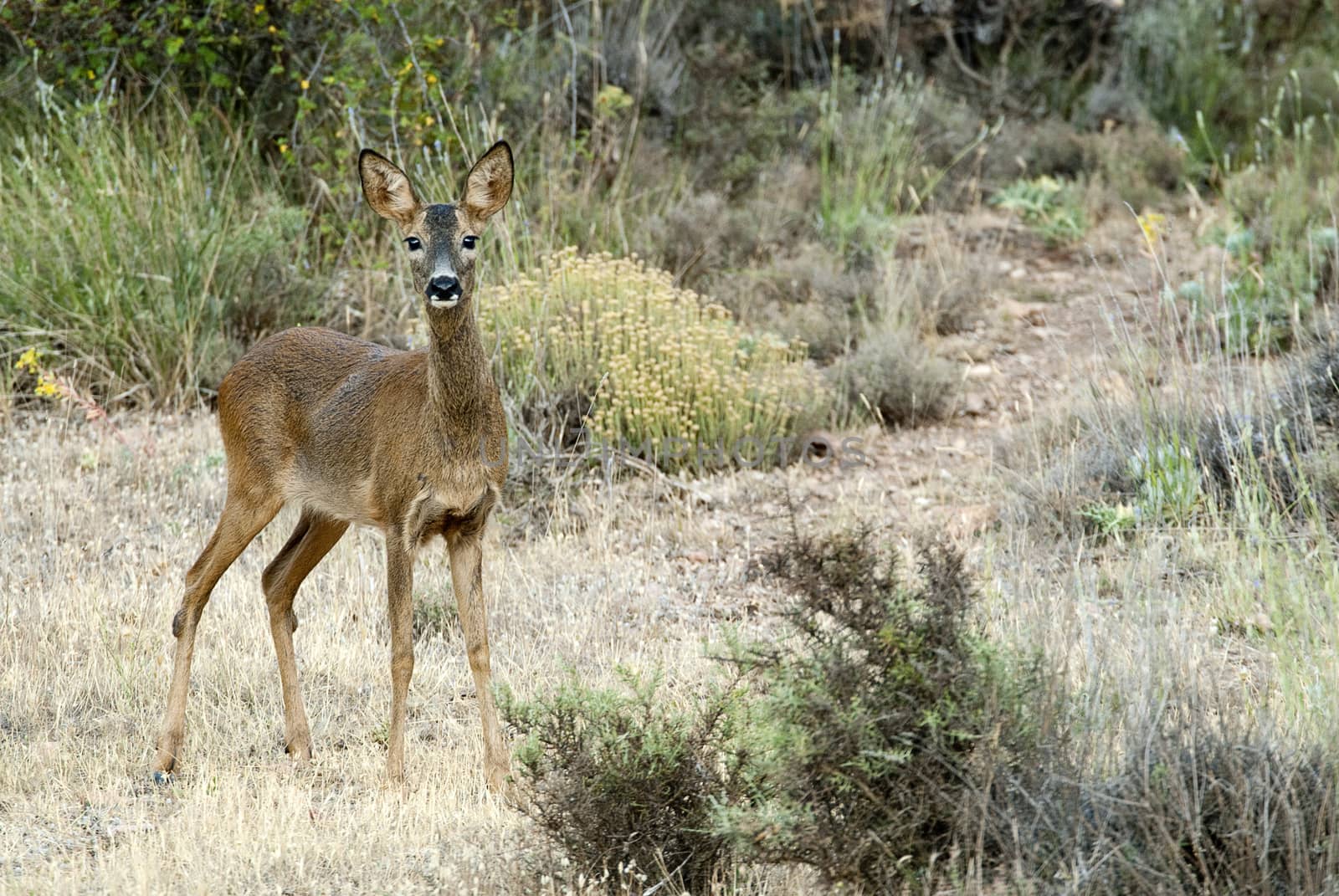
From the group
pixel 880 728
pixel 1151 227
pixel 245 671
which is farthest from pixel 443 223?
pixel 1151 227

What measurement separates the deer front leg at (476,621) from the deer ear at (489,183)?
1111mm

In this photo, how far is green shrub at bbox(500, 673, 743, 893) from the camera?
4.08 m

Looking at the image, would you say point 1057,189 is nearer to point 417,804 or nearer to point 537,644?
point 537,644

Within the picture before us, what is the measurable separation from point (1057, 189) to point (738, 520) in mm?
6248

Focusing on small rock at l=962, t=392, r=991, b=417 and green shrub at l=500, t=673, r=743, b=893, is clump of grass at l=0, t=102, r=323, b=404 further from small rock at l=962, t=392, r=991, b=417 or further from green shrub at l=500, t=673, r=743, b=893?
green shrub at l=500, t=673, r=743, b=893

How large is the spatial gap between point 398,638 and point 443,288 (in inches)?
50.5

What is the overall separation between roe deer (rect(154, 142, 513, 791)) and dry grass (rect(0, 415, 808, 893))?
25 cm

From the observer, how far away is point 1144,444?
7379 mm

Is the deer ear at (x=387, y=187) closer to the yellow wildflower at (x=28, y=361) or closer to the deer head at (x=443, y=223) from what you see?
the deer head at (x=443, y=223)

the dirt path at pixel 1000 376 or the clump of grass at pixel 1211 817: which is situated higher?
the clump of grass at pixel 1211 817

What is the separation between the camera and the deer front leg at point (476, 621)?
518 centimetres

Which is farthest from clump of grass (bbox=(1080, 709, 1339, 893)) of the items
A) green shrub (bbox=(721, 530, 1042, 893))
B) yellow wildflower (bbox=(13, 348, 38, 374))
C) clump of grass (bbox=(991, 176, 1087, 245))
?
clump of grass (bbox=(991, 176, 1087, 245))

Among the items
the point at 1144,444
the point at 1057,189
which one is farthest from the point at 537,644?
the point at 1057,189

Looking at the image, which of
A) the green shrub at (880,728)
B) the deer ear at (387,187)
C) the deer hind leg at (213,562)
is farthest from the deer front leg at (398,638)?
the green shrub at (880,728)
